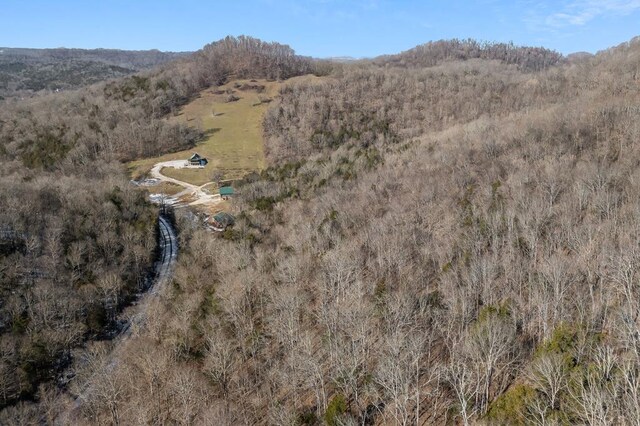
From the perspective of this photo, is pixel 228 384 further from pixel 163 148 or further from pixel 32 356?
pixel 163 148

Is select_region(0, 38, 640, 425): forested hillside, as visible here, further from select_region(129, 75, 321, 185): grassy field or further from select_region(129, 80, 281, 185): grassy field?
select_region(129, 80, 281, 185): grassy field

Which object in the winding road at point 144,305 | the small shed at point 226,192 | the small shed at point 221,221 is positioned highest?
the small shed at point 226,192

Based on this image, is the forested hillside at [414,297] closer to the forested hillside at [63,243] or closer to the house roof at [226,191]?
the forested hillside at [63,243]

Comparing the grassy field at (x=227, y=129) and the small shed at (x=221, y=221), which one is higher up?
the grassy field at (x=227, y=129)

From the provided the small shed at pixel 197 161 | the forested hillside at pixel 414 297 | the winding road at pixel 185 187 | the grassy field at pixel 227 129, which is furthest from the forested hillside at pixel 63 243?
the small shed at pixel 197 161

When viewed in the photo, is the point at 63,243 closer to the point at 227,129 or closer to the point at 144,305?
the point at 144,305

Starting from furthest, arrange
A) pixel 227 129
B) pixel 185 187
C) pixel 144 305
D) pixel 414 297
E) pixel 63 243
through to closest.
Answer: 1. pixel 227 129
2. pixel 185 187
3. pixel 63 243
4. pixel 144 305
5. pixel 414 297

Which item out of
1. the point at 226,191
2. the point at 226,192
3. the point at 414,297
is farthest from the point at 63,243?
the point at 414,297
